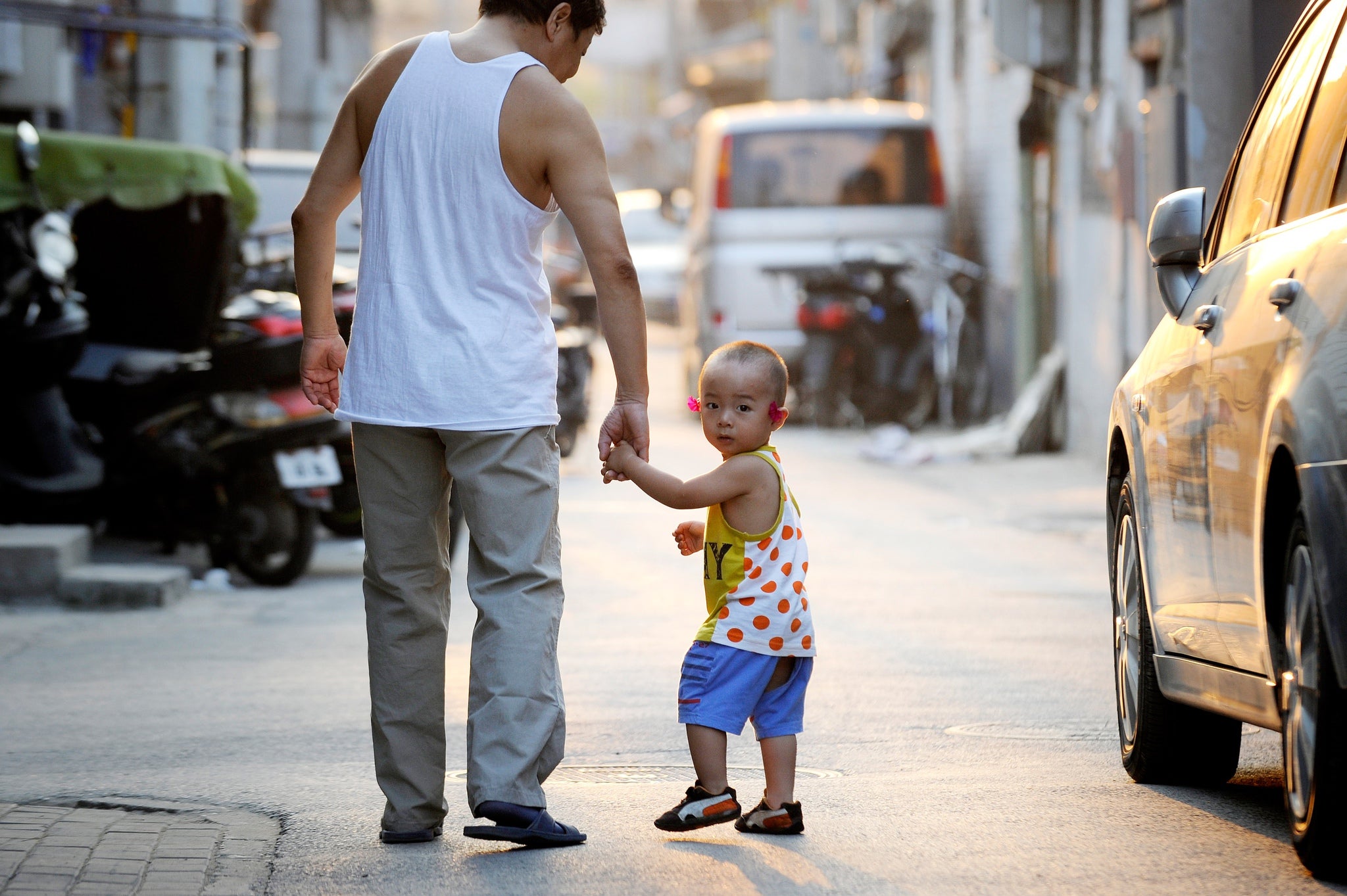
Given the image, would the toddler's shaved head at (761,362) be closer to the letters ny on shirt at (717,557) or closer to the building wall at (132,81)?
the letters ny on shirt at (717,557)

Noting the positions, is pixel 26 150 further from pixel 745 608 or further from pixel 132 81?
pixel 132 81

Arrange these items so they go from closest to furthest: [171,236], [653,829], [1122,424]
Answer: [653,829] → [1122,424] → [171,236]

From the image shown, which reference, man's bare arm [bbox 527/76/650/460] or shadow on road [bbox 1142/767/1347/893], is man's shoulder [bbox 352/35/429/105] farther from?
shadow on road [bbox 1142/767/1347/893]

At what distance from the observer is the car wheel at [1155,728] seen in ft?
16.1

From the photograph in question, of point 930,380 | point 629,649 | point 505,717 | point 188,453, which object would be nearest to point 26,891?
point 505,717

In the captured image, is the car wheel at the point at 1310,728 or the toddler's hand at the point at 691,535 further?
the toddler's hand at the point at 691,535

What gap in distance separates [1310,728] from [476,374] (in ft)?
5.67

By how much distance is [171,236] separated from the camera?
10727mm

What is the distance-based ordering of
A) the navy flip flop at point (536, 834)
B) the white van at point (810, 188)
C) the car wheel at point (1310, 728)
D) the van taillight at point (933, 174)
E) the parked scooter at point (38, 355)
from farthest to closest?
the van taillight at point (933, 174) < the white van at point (810, 188) < the parked scooter at point (38, 355) < the navy flip flop at point (536, 834) < the car wheel at point (1310, 728)

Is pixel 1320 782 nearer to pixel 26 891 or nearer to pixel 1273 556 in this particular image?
pixel 1273 556

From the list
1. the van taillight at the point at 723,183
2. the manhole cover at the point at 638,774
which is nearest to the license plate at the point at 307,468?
the manhole cover at the point at 638,774

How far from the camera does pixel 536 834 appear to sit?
4.22 m

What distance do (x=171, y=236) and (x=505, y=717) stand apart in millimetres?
7042

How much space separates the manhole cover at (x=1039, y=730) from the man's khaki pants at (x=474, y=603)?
6.17ft
